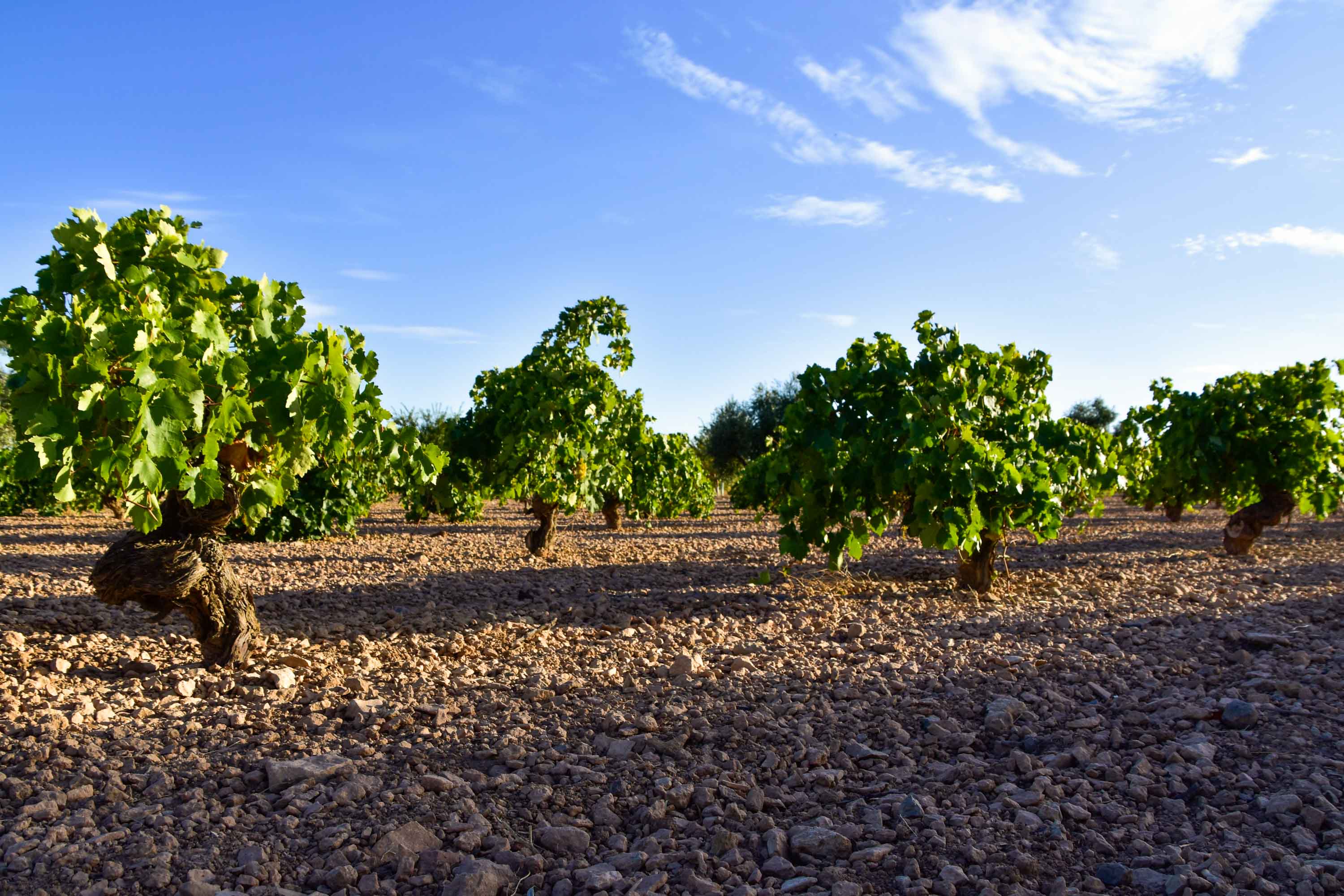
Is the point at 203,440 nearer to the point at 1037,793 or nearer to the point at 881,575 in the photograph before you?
the point at 1037,793

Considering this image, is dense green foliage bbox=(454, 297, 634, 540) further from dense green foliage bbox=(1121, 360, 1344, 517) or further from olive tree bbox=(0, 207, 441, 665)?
dense green foliage bbox=(1121, 360, 1344, 517)

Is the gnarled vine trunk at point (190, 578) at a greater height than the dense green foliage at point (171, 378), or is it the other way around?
the dense green foliage at point (171, 378)

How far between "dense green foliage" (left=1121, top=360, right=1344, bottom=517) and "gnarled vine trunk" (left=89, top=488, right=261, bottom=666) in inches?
447

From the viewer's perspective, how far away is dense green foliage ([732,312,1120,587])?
24.2ft

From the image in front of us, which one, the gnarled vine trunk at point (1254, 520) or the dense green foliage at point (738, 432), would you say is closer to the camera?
the gnarled vine trunk at point (1254, 520)

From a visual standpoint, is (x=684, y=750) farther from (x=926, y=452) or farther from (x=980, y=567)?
(x=980, y=567)

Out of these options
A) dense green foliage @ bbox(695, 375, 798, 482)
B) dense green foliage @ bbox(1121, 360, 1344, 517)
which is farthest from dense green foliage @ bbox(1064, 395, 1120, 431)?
dense green foliage @ bbox(1121, 360, 1344, 517)

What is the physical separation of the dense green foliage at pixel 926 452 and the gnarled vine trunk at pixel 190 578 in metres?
4.60

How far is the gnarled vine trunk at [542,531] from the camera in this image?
12008 millimetres

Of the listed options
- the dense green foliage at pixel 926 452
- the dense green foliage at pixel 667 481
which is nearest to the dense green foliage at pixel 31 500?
the dense green foliage at pixel 667 481

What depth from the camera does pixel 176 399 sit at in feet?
13.7

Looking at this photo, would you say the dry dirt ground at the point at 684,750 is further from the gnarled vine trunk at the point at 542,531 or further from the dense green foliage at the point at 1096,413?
the dense green foliage at the point at 1096,413

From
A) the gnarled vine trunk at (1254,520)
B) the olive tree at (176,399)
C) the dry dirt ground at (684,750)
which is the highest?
the olive tree at (176,399)

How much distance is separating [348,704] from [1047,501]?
610 cm
